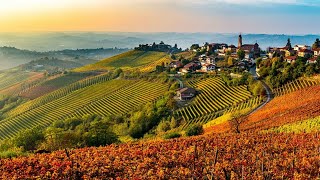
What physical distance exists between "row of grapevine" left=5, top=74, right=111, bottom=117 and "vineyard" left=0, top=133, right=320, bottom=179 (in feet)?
225

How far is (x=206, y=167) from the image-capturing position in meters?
16.7

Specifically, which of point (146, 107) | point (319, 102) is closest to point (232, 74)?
point (146, 107)

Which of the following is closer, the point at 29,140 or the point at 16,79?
the point at 29,140

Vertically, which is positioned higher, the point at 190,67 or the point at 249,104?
the point at 190,67

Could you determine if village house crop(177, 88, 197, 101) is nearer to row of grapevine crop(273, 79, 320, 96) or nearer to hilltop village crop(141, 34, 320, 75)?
row of grapevine crop(273, 79, 320, 96)

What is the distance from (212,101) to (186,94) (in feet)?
24.4

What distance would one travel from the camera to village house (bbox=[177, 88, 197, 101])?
211 ft

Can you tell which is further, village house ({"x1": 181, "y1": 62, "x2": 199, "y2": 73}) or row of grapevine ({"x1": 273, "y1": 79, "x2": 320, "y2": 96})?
village house ({"x1": 181, "y1": 62, "x2": 199, "y2": 73})

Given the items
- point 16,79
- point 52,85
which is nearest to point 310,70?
point 52,85

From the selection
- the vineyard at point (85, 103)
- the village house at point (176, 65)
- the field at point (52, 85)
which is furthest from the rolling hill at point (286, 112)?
the field at point (52, 85)

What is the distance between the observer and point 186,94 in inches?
2549

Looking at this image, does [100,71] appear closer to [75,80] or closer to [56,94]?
[75,80]

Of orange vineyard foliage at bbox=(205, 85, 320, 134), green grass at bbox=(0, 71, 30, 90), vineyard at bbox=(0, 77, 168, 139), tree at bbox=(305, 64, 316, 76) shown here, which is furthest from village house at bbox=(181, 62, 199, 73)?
green grass at bbox=(0, 71, 30, 90)

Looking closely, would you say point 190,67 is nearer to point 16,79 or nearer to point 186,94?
point 186,94
